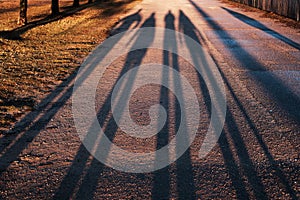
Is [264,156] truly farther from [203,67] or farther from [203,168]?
[203,67]

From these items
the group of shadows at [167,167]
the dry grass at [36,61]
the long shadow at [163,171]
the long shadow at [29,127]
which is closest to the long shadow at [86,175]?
the group of shadows at [167,167]

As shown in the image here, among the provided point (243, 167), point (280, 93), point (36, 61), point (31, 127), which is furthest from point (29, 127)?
point (36, 61)

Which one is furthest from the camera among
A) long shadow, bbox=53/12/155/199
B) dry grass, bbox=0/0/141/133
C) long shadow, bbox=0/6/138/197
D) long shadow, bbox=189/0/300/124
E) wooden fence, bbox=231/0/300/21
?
wooden fence, bbox=231/0/300/21

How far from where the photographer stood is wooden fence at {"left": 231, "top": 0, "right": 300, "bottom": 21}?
20797 millimetres

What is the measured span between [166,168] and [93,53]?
7207mm

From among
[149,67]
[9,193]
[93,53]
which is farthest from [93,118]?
[93,53]

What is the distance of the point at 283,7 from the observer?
23062 millimetres

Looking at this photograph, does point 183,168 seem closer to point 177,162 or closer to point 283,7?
point 177,162

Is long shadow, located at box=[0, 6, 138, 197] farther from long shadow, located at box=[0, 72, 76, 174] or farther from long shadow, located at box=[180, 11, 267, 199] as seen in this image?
long shadow, located at box=[180, 11, 267, 199]

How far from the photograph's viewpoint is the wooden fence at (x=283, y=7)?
→ 20.8 metres

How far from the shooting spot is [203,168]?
4.18 meters

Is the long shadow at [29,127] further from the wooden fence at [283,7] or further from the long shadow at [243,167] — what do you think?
the wooden fence at [283,7]

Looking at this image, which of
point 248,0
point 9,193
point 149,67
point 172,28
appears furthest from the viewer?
point 248,0

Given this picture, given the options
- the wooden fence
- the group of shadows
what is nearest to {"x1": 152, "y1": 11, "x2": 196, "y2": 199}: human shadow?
the group of shadows
